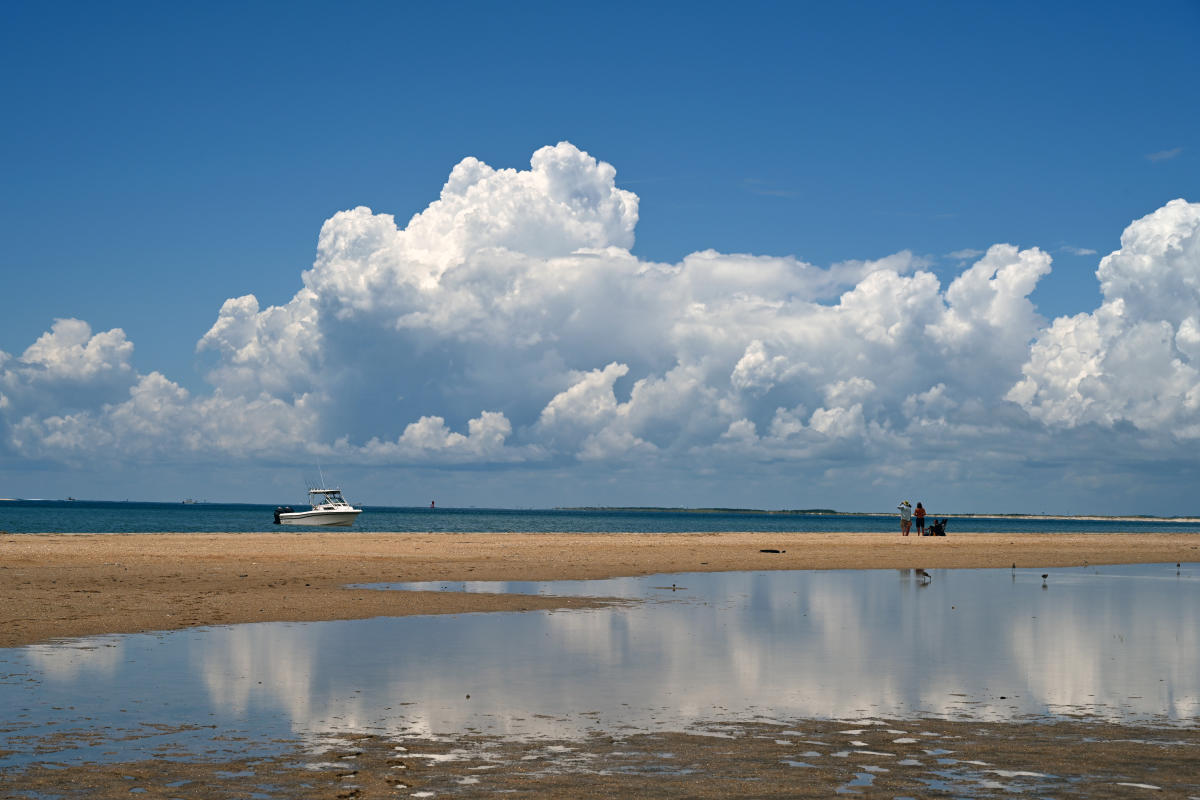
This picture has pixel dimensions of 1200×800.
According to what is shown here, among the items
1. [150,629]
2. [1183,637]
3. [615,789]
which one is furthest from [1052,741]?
[150,629]

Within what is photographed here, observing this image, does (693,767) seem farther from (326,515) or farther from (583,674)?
(326,515)

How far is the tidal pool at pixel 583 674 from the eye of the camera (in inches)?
535

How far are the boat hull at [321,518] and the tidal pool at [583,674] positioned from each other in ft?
320

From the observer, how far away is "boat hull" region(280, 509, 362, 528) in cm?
12144

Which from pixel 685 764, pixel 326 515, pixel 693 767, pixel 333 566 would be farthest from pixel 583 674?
pixel 326 515

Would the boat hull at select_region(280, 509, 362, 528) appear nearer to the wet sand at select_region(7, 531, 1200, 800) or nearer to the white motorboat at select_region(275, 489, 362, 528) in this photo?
the white motorboat at select_region(275, 489, 362, 528)

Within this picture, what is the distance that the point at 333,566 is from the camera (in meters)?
42.3

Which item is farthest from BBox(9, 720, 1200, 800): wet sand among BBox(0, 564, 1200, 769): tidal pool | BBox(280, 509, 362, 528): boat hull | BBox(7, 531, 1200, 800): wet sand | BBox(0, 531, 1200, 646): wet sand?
BBox(280, 509, 362, 528): boat hull

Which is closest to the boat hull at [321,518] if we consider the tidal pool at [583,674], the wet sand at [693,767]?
the tidal pool at [583,674]

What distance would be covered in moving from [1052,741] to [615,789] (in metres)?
5.73

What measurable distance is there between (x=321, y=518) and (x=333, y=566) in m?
82.4

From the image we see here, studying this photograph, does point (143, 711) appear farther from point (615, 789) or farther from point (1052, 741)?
point (1052, 741)

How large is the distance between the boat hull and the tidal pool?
97.5 meters

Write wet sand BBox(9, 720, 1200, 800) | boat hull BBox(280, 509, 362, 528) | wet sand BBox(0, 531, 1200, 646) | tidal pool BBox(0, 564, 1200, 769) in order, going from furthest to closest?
boat hull BBox(280, 509, 362, 528) < wet sand BBox(0, 531, 1200, 646) < tidal pool BBox(0, 564, 1200, 769) < wet sand BBox(9, 720, 1200, 800)
